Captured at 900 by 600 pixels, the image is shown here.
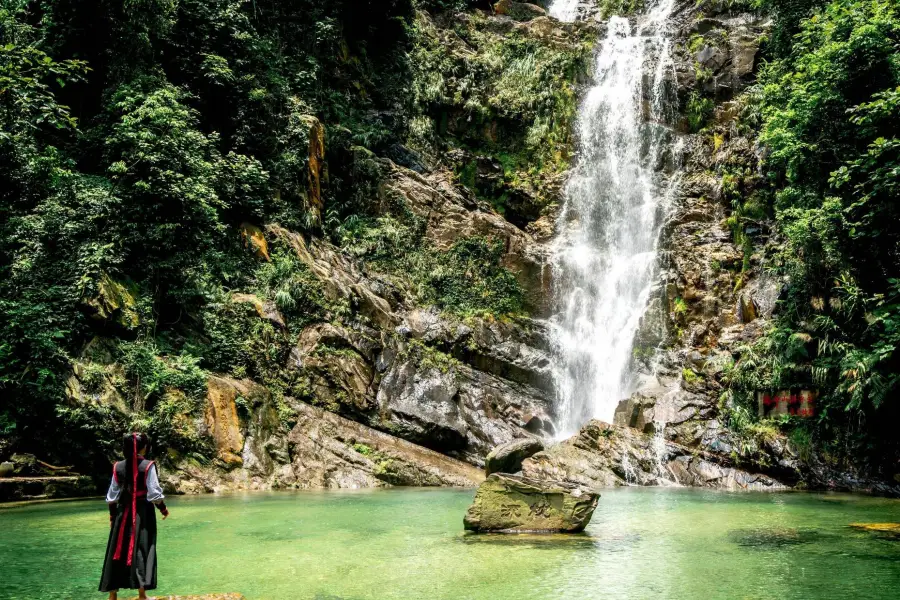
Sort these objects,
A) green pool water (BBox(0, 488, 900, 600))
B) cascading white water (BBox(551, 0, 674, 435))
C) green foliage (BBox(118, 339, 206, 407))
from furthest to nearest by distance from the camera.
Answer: cascading white water (BBox(551, 0, 674, 435))
green foliage (BBox(118, 339, 206, 407))
green pool water (BBox(0, 488, 900, 600))

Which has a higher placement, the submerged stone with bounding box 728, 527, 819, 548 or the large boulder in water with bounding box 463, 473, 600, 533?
the large boulder in water with bounding box 463, 473, 600, 533

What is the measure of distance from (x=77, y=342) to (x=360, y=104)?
18289mm

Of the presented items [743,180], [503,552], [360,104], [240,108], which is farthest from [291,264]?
[743,180]

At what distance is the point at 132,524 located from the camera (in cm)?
571

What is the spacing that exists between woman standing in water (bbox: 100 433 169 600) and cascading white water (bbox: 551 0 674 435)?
18.5 m

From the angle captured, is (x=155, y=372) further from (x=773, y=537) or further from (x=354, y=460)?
(x=773, y=537)

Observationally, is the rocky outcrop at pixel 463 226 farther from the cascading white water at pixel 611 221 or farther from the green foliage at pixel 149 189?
the green foliage at pixel 149 189

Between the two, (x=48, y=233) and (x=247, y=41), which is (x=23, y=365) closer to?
(x=48, y=233)

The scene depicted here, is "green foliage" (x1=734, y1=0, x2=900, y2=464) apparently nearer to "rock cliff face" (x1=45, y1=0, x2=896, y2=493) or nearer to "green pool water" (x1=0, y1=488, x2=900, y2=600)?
"rock cliff face" (x1=45, y1=0, x2=896, y2=493)

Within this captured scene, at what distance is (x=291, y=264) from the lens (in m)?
21.4

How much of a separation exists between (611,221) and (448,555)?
76.9 feet

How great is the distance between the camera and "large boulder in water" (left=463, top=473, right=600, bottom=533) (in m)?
9.52

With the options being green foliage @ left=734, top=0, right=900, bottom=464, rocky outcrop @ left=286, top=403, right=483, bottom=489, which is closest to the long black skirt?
rocky outcrop @ left=286, top=403, right=483, bottom=489

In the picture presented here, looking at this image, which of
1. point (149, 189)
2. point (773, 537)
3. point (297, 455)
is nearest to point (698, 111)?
point (297, 455)
